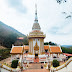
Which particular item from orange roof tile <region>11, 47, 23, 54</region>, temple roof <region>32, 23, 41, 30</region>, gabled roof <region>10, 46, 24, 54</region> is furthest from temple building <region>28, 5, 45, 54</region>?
gabled roof <region>10, 46, 24, 54</region>

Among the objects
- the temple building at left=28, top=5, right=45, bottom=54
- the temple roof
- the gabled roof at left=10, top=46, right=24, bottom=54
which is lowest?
the gabled roof at left=10, top=46, right=24, bottom=54

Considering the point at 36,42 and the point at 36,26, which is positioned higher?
the point at 36,26

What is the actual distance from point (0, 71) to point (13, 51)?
10.5m

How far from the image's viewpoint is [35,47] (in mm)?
23797

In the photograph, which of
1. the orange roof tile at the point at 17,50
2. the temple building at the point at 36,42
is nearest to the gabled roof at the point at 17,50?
the orange roof tile at the point at 17,50

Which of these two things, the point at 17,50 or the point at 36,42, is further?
the point at 36,42

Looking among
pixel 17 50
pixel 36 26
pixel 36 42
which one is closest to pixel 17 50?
pixel 17 50

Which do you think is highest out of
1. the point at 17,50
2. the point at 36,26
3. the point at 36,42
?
the point at 36,26

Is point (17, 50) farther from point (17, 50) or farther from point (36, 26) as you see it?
point (36, 26)

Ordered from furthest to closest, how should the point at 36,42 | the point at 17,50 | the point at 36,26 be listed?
the point at 36,26 < the point at 36,42 < the point at 17,50

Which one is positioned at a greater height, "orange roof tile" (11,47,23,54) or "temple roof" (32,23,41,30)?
"temple roof" (32,23,41,30)

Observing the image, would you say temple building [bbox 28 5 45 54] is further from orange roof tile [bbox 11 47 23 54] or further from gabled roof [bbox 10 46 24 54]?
gabled roof [bbox 10 46 24 54]

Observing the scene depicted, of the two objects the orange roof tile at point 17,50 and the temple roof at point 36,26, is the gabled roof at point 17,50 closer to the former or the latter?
the orange roof tile at point 17,50

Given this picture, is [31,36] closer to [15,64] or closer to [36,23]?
[36,23]
